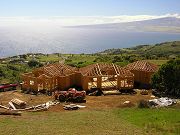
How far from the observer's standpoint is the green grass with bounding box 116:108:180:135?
21.6 m

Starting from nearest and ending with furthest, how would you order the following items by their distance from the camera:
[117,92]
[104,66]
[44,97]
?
1. [44,97]
2. [117,92]
3. [104,66]

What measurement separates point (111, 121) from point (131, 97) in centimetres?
1342

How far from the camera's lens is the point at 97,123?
23078mm

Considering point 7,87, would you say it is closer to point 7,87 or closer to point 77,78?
point 7,87

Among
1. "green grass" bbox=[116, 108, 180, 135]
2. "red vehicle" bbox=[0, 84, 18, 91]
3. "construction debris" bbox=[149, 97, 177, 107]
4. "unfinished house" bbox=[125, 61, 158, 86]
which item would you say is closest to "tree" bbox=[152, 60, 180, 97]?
"unfinished house" bbox=[125, 61, 158, 86]

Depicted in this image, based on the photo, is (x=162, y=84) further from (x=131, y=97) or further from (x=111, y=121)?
(x=111, y=121)

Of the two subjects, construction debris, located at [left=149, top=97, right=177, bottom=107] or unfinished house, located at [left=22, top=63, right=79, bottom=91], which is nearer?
construction debris, located at [left=149, top=97, right=177, bottom=107]

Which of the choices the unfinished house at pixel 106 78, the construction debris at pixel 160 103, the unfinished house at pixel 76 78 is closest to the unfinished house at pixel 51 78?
the unfinished house at pixel 76 78

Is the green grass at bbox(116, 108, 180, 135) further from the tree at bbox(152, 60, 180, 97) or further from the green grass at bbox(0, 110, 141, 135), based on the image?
the tree at bbox(152, 60, 180, 97)

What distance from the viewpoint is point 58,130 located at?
2077 cm

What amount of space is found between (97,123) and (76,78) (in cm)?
2026

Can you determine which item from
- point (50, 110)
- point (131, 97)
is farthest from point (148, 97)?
point (50, 110)

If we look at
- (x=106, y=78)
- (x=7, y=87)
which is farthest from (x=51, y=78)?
(x=106, y=78)

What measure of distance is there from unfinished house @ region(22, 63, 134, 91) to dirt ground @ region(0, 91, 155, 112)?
2.50m
